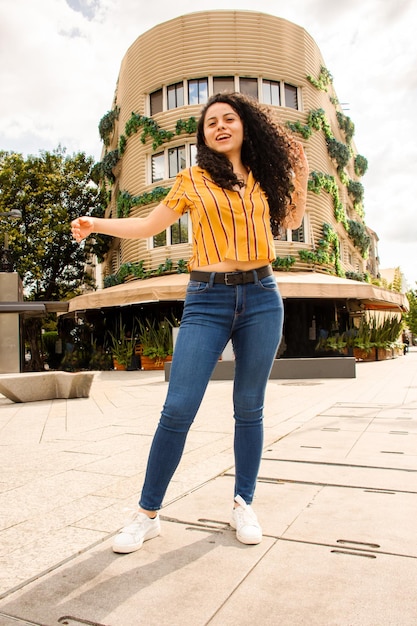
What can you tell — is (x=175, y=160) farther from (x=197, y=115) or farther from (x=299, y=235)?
(x=299, y=235)

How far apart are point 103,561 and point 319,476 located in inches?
63.2

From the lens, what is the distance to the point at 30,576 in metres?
1.88

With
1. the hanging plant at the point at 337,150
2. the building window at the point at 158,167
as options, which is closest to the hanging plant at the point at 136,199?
the building window at the point at 158,167

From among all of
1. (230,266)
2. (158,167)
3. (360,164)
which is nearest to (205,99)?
(158,167)

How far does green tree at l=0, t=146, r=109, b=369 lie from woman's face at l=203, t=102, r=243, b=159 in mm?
23609

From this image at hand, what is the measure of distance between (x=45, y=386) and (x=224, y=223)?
6721 mm

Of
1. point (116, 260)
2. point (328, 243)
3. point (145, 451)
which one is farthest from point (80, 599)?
point (116, 260)

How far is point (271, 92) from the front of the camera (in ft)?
68.2

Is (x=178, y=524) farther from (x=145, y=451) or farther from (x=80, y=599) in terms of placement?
(x=145, y=451)

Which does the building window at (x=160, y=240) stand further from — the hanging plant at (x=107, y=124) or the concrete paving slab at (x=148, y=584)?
the concrete paving slab at (x=148, y=584)

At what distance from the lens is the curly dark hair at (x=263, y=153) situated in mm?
2422

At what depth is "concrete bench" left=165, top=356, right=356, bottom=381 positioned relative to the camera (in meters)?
11.2

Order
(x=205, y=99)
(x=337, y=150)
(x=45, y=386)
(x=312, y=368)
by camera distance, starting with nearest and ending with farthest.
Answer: (x=45, y=386) → (x=312, y=368) → (x=205, y=99) → (x=337, y=150)

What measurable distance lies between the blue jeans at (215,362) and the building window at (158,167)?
19.4m
